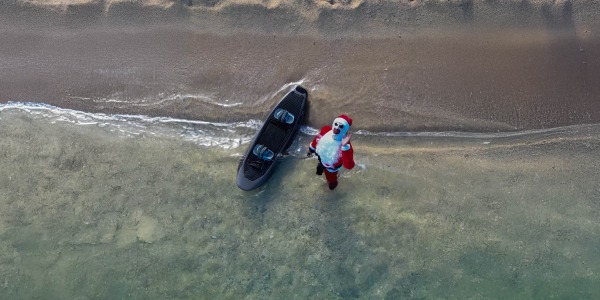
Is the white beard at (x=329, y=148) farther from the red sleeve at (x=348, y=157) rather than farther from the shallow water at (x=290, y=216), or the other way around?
the shallow water at (x=290, y=216)

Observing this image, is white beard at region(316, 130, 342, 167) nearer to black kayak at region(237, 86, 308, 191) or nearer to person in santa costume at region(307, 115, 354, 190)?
person in santa costume at region(307, 115, 354, 190)

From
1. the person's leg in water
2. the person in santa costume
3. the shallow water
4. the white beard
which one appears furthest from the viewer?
the shallow water

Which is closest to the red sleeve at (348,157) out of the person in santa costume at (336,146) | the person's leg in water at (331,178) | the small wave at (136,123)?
the person in santa costume at (336,146)

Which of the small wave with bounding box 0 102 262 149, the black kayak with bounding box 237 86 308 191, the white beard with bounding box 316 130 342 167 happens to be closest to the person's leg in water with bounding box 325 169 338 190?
the white beard with bounding box 316 130 342 167

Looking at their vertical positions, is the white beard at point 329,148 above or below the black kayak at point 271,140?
above

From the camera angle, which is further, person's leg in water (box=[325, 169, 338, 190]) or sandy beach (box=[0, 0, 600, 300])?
sandy beach (box=[0, 0, 600, 300])

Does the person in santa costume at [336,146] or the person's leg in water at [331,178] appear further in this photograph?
the person's leg in water at [331,178]
